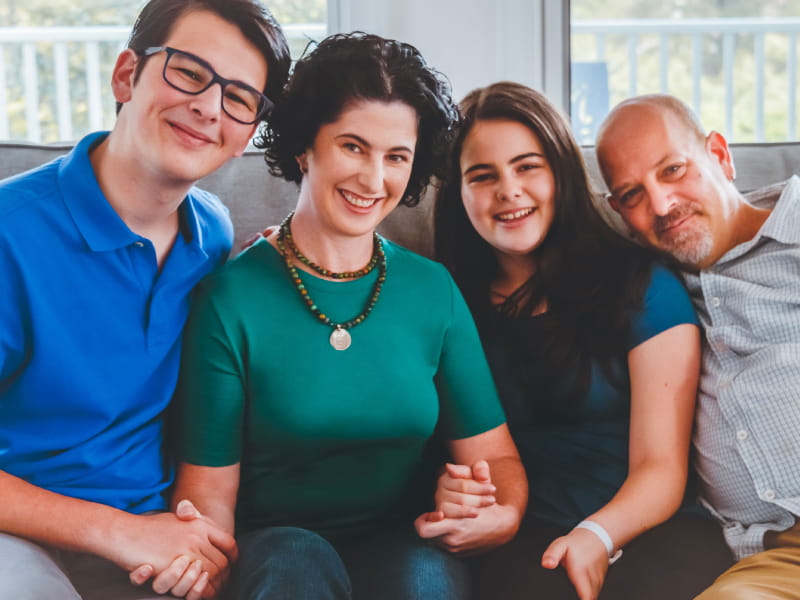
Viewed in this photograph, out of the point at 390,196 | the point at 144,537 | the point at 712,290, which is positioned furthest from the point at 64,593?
the point at 712,290

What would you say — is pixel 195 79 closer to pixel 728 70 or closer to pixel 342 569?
pixel 342 569

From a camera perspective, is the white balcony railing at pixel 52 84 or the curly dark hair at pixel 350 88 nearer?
the curly dark hair at pixel 350 88

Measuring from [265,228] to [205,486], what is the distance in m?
0.63

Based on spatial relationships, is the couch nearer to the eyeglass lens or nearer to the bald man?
the bald man

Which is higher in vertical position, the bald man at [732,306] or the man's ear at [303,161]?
the man's ear at [303,161]

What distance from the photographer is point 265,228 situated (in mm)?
1675

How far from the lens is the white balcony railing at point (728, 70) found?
3.53m

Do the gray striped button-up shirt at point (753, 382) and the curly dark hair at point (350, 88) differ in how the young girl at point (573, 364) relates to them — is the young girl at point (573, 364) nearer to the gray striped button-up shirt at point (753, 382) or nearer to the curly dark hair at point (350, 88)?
the gray striped button-up shirt at point (753, 382)

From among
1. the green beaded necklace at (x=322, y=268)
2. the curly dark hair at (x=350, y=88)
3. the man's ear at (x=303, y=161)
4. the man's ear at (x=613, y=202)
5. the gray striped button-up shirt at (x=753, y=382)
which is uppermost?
the curly dark hair at (x=350, y=88)

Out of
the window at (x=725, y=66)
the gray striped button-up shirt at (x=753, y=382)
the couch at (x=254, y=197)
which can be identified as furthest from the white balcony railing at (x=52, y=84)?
the gray striped button-up shirt at (x=753, y=382)

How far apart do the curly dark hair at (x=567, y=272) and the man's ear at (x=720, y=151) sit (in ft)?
0.83

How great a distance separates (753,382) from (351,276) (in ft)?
2.31

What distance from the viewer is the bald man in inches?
49.4

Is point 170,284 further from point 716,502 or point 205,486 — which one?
point 716,502
